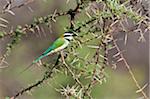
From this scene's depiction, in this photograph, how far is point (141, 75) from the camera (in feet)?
15.3

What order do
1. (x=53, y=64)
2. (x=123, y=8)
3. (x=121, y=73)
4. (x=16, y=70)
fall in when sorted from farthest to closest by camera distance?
(x=121, y=73) < (x=16, y=70) < (x=53, y=64) < (x=123, y=8)

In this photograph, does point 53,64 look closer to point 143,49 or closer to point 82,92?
point 82,92

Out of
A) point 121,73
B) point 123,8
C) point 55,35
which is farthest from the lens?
point 121,73

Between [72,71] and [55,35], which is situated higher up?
[55,35]

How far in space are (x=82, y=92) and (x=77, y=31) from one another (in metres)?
0.14

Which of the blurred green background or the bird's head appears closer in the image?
the bird's head

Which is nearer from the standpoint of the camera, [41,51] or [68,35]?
[68,35]

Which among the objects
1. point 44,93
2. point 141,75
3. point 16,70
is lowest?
point 141,75

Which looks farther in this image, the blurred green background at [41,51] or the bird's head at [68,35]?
the blurred green background at [41,51]

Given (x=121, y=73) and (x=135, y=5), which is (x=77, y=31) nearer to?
(x=135, y=5)

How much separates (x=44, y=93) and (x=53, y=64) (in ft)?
9.82

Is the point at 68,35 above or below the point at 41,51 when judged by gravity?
below

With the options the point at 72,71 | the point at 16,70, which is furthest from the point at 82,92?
the point at 16,70

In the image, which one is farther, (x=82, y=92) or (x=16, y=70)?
(x=16, y=70)
